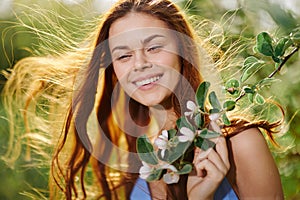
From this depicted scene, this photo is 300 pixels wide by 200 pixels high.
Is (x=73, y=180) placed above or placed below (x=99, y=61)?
below

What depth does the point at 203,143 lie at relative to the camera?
3.99ft

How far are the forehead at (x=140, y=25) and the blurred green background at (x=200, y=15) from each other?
54 mm

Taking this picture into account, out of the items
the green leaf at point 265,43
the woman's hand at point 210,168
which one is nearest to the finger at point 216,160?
the woman's hand at point 210,168

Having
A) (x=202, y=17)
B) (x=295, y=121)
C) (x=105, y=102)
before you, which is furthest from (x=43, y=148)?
(x=295, y=121)

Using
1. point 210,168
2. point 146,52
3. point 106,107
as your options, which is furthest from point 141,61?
point 210,168

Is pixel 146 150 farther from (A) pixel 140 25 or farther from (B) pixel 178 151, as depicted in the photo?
(A) pixel 140 25

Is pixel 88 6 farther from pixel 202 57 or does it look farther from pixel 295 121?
pixel 295 121

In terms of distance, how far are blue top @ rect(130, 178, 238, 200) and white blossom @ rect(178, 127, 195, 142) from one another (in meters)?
0.13

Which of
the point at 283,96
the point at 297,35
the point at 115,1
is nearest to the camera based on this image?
the point at 297,35

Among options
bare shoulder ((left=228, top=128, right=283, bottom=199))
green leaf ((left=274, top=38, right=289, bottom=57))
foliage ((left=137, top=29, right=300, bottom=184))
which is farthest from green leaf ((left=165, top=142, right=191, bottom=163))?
green leaf ((left=274, top=38, right=289, bottom=57))

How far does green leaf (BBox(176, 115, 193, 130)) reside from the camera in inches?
47.2

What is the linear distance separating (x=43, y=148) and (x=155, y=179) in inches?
11.5

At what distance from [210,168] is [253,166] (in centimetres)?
8

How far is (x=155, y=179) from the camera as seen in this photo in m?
1.21
